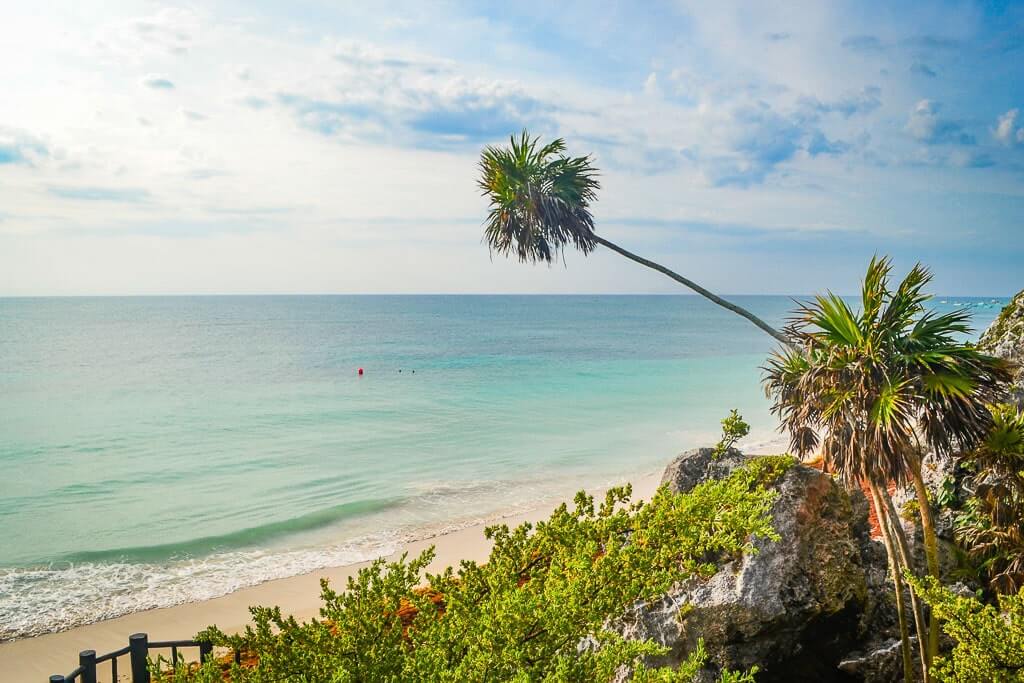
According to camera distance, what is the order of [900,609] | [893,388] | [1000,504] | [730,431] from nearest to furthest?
[893,388]
[900,609]
[730,431]
[1000,504]

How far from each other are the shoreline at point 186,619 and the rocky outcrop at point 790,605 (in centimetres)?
384

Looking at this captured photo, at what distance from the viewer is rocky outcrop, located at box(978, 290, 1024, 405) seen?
1012cm

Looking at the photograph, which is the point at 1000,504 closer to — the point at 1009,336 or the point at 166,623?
the point at 1009,336

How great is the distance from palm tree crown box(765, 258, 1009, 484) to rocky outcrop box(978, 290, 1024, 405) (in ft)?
15.9

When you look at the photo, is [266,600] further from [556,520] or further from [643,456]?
[643,456]

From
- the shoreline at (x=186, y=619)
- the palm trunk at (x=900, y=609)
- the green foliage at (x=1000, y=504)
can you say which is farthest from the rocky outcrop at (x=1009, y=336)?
the shoreline at (x=186, y=619)

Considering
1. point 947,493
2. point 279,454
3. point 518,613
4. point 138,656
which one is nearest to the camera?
point 518,613

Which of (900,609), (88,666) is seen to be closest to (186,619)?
(88,666)

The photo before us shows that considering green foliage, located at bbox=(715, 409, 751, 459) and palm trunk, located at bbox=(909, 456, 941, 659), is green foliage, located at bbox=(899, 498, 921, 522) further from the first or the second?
green foliage, located at bbox=(715, 409, 751, 459)

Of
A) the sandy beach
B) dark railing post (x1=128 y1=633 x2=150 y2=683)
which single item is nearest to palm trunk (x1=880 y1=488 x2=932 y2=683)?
dark railing post (x1=128 y1=633 x2=150 y2=683)

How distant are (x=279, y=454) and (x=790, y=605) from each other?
65.5 feet

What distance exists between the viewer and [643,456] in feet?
74.0

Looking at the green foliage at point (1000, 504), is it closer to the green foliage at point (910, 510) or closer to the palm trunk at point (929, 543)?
the green foliage at point (910, 510)

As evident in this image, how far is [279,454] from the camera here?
74.5 feet
